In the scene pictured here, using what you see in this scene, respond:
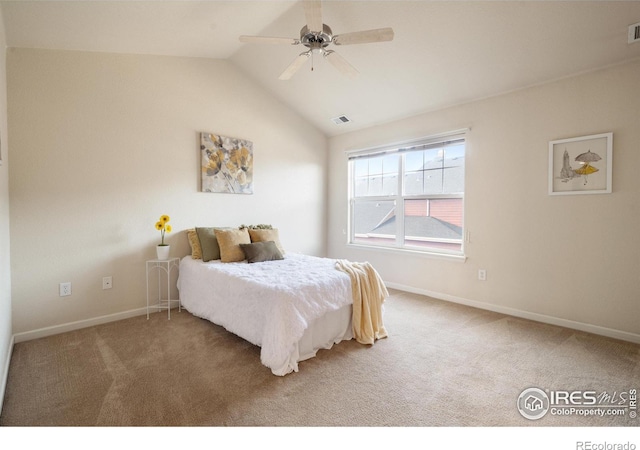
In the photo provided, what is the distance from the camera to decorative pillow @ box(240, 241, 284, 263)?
329 centimetres

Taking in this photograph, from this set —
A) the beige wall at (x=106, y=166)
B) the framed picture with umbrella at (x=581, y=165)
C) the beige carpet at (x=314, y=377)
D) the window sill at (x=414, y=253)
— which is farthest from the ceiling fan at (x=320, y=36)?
the window sill at (x=414, y=253)

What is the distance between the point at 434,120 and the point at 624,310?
272 centimetres

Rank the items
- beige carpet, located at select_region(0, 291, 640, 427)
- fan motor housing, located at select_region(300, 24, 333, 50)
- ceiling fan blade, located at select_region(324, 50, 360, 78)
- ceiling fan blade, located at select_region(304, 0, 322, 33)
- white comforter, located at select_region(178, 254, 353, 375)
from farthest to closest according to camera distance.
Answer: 1. ceiling fan blade, located at select_region(324, 50, 360, 78)
2. fan motor housing, located at select_region(300, 24, 333, 50)
3. white comforter, located at select_region(178, 254, 353, 375)
4. ceiling fan blade, located at select_region(304, 0, 322, 33)
5. beige carpet, located at select_region(0, 291, 640, 427)

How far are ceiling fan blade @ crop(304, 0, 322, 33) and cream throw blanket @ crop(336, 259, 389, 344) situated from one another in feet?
6.33

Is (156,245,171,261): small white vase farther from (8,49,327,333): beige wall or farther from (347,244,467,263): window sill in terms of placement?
(347,244,467,263): window sill

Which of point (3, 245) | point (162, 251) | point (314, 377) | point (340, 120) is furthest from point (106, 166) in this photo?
point (340, 120)

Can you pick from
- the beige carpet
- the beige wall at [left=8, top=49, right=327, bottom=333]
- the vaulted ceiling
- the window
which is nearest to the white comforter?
the beige carpet

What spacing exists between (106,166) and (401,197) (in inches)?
141

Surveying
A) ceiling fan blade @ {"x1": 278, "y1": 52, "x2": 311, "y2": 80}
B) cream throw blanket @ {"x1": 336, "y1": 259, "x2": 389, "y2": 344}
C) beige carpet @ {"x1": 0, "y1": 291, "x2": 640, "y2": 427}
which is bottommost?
beige carpet @ {"x1": 0, "y1": 291, "x2": 640, "y2": 427}

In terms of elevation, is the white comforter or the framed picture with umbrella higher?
the framed picture with umbrella

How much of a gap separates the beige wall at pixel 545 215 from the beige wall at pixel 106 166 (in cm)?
274

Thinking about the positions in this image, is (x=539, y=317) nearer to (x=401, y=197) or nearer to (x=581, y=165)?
(x=581, y=165)

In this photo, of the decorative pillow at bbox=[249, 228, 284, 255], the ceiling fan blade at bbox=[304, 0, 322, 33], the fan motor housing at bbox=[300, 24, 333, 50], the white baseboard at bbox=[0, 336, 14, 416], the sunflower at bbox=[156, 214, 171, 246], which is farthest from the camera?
the decorative pillow at bbox=[249, 228, 284, 255]
